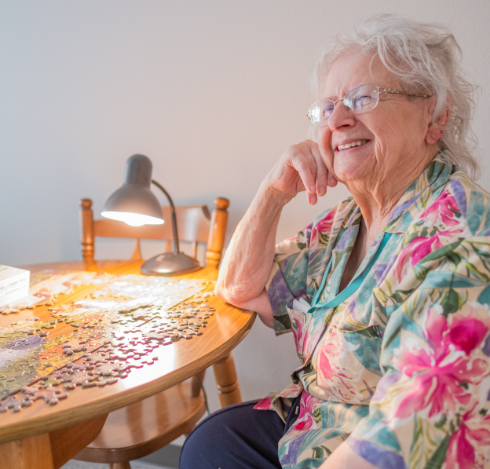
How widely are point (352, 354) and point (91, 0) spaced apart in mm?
2069

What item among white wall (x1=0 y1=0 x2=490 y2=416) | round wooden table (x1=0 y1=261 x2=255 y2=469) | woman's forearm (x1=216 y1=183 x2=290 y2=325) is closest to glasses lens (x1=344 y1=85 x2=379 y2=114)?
woman's forearm (x1=216 y1=183 x2=290 y2=325)

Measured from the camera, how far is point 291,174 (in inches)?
49.1

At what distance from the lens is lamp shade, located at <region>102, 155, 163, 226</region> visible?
4.63ft

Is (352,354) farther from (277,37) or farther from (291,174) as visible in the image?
(277,37)

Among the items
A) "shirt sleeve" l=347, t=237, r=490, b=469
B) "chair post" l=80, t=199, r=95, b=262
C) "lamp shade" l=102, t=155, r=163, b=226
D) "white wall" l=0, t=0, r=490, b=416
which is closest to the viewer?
"shirt sleeve" l=347, t=237, r=490, b=469

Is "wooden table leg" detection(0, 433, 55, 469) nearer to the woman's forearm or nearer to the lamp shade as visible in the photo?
the woman's forearm

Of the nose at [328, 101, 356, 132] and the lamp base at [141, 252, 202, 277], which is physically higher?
the nose at [328, 101, 356, 132]

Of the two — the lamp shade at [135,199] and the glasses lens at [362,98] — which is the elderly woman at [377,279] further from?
the lamp shade at [135,199]

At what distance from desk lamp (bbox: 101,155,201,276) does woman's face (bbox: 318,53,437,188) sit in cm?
68

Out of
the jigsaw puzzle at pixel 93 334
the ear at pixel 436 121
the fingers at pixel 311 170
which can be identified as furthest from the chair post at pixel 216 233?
the ear at pixel 436 121

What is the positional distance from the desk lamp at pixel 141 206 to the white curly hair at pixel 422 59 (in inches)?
30.3

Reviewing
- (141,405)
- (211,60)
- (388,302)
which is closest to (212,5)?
(211,60)

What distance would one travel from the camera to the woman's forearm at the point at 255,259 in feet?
4.21

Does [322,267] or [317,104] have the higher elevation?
[317,104]
